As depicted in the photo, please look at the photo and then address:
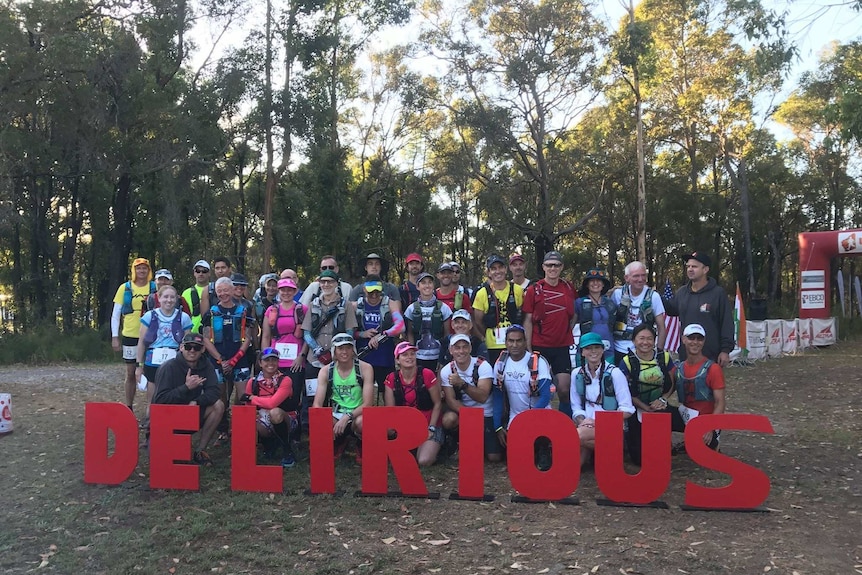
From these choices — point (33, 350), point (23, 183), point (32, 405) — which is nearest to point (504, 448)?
point (32, 405)

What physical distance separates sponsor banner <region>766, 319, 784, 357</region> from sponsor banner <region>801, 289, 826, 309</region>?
3.61 meters

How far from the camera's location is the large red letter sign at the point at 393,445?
487cm

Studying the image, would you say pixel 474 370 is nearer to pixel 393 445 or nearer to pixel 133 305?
Result: pixel 393 445

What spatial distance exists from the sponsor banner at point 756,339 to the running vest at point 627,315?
10.9m

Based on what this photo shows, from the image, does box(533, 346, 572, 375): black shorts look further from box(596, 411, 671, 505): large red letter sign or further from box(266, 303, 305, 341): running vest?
box(266, 303, 305, 341): running vest

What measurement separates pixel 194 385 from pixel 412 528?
238cm

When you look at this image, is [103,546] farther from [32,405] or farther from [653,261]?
[653,261]

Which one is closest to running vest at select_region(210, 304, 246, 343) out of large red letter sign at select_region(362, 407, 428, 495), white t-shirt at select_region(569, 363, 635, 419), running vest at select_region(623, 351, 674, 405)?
large red letter sign at select_region(362, 407, 428, 495)

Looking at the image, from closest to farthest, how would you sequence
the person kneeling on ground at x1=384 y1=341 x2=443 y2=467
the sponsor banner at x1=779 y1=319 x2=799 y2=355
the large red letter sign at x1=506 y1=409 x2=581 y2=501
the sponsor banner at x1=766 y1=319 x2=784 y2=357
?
the large red letter sign at x1=506 y1=409 x2=581 y2=501 → the person kneeling on ground at x1=384 y1=341 x2=443 y2=467 → the sponsor banner at x1=766 y1=319 x2=784 y2=357 → the sponsor banner at x1=779 y1=319 x2=799 y2=355

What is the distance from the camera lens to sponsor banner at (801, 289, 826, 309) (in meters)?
18.9

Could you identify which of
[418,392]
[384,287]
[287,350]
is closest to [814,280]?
[384,287]

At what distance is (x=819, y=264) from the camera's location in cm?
1936

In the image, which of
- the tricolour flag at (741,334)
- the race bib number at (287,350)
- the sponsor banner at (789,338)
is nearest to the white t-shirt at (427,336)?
the race bib number at (287,350)

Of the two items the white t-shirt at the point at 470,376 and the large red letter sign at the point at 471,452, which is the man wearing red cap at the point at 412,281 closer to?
the white t-shirt at the point at 470,376
